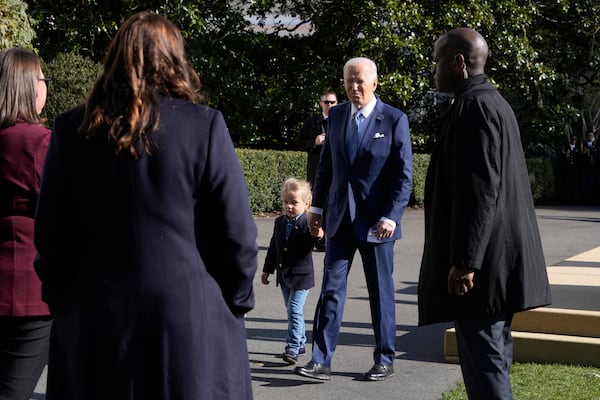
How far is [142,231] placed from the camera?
9.71 ft

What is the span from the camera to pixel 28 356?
4070 mm

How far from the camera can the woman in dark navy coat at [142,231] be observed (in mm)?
2957

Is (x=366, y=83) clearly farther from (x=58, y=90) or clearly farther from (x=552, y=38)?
(x=552, y=38)

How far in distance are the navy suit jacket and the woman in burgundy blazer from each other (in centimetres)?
259

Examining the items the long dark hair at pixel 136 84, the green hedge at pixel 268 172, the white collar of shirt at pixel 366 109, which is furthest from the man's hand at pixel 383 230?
the green hedge at pixel 268 172

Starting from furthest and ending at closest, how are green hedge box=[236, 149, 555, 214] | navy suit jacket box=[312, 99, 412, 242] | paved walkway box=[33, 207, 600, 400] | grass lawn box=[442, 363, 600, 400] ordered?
green hedge box=[236, 149, 555, 214], navy suit jacket box=[312, 99, 412, 242], paved walkway box=[33, 207, 600, 400], grass lawn box=[442, 363, 600, 400]

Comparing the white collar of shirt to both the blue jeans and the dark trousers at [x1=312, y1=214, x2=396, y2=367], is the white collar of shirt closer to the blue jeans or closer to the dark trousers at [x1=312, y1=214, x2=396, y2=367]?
the dark trousers at [x1=312, y1=214, x2=396, y2=367]

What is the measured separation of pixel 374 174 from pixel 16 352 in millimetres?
2895

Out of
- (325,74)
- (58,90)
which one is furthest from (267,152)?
(58,90)

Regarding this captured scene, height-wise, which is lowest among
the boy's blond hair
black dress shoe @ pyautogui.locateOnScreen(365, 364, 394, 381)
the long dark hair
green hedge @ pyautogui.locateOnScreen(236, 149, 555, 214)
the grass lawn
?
green hedge @ pyautogui.locateOnScreen(236, 149, 555, 214)

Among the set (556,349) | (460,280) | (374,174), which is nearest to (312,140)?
(374,174)

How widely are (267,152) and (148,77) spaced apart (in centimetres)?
1632

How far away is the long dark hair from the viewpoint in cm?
294

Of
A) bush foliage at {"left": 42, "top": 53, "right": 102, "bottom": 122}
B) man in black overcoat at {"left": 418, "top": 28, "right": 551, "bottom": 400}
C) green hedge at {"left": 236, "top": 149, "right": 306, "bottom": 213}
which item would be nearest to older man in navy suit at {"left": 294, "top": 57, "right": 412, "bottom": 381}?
man in black overcoat at {"left": 418, "top": 28, "right": 551, "bottom": 400}
